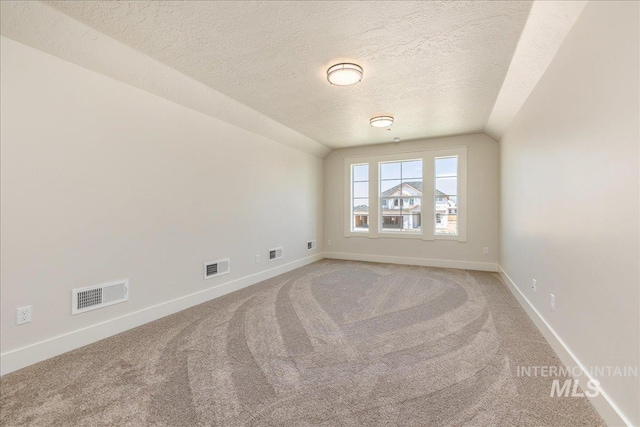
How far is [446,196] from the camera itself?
5551mm

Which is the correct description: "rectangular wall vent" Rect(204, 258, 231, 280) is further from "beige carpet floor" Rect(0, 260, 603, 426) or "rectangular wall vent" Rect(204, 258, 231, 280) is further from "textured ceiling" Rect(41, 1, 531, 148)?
"textured ceiling" Rect(41, 1, 531, 148)

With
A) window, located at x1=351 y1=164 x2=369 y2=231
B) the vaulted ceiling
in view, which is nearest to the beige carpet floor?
the vaulted ceiling

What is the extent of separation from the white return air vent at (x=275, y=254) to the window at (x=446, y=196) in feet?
10.2

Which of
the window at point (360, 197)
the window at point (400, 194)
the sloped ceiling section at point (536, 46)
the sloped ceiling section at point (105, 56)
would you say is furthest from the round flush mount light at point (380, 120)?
the window at point (360, 197)

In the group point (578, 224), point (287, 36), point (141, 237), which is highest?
point (287, 36)

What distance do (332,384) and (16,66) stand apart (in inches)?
126

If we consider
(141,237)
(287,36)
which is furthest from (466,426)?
(141,237)

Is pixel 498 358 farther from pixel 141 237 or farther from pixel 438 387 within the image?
pixel 141 237

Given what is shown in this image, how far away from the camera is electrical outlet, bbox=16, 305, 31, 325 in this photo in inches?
81.0

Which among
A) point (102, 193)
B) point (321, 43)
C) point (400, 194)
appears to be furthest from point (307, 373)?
point (400, 194)

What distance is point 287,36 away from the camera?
2.22 metres

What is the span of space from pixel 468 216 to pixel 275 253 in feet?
12.1

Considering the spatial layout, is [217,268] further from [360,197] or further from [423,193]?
[423,193]

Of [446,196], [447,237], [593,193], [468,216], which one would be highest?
[446,196]
